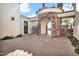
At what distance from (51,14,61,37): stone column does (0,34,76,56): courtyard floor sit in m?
0.05

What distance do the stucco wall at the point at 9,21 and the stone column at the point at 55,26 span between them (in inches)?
14.7

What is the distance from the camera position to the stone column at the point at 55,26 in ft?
6.07

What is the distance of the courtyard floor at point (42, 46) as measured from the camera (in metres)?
1.84

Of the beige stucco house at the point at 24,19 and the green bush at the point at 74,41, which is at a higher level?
the beige stucco house at the point at 24,19

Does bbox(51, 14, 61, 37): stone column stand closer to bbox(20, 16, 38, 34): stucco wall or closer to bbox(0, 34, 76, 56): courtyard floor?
bbox(0, 34, 76, 56): courtyard floor

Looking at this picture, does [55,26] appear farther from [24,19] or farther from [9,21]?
[9,21]

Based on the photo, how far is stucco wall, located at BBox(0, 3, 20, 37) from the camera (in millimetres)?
A: 1858

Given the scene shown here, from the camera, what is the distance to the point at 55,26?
185 cm

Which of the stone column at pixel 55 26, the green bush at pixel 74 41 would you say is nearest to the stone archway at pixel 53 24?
the stone column at pixel 55 26

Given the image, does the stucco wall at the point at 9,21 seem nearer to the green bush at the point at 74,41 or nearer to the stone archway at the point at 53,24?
the stone archway at the point at 53,24

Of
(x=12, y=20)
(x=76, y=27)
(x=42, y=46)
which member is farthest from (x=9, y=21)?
(x=76, y=27)

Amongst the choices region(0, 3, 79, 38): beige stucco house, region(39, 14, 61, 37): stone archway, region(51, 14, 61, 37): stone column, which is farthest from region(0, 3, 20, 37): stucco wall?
region(51, 14, 61, 37): stone column

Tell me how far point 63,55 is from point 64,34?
0.22 m

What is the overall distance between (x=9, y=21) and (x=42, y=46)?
0.44m
